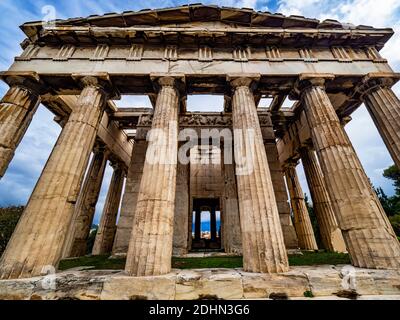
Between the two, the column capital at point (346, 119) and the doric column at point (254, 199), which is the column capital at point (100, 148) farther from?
the column capital at point (346, 119)

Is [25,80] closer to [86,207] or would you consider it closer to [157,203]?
[86,207]

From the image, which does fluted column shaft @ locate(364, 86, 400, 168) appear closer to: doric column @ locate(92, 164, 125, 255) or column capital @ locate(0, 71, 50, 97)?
column capital @ locate(0, 71, 50, 97)

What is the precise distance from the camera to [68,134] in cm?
758

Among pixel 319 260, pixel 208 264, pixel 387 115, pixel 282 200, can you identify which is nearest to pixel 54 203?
pixel 208 264

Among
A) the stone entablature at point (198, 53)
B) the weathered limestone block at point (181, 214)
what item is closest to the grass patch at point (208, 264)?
the weathered limestone block at point (181, 214)

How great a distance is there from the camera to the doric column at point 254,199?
5.73 m

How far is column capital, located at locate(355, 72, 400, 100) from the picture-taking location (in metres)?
8.87

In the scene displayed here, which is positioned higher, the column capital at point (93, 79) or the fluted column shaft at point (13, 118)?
the column capital at point (93, 79)

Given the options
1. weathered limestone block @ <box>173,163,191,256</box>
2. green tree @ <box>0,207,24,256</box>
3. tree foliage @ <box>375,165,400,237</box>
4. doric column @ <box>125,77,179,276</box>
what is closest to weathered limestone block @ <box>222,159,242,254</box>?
weathered limestone block @ <box>173,163,191,256</box>

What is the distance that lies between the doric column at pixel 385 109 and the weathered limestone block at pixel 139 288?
9939mm

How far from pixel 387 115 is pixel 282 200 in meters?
6.36

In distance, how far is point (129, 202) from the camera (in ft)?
38.4

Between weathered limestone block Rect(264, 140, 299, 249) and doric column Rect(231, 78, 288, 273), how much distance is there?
5.34m
